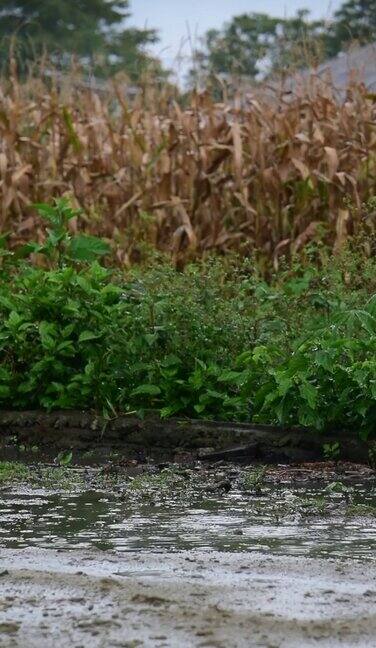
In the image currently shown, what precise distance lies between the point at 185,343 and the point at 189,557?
347cm

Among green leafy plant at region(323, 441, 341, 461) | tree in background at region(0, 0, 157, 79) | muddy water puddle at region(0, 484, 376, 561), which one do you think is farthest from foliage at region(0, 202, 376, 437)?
tree in background at region(0, 0, 157, 79)

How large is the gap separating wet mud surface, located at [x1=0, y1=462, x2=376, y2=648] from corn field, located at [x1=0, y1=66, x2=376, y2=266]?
5017mm

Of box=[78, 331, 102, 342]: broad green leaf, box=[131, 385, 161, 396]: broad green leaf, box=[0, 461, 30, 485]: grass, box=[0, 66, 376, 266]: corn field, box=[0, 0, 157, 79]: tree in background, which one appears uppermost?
box=[0, 0, 157, 79]: tree in background

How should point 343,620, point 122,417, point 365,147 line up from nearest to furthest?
point 343,620
point 122,417
point 365,147

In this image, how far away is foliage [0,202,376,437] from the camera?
7.71 meters

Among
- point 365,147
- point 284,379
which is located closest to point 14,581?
point 284,379

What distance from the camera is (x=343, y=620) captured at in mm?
3973

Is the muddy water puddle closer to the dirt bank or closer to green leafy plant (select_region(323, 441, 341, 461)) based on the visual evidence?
the dirt bank

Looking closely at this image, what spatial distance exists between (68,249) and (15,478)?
2715 millimetres

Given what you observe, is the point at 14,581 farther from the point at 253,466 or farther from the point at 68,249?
the point at 68,249

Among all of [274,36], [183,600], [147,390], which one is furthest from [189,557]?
[274,36]

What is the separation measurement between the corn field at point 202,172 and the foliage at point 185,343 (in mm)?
2991

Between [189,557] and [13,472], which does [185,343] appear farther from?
[189,557]

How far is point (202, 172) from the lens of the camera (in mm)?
12719
